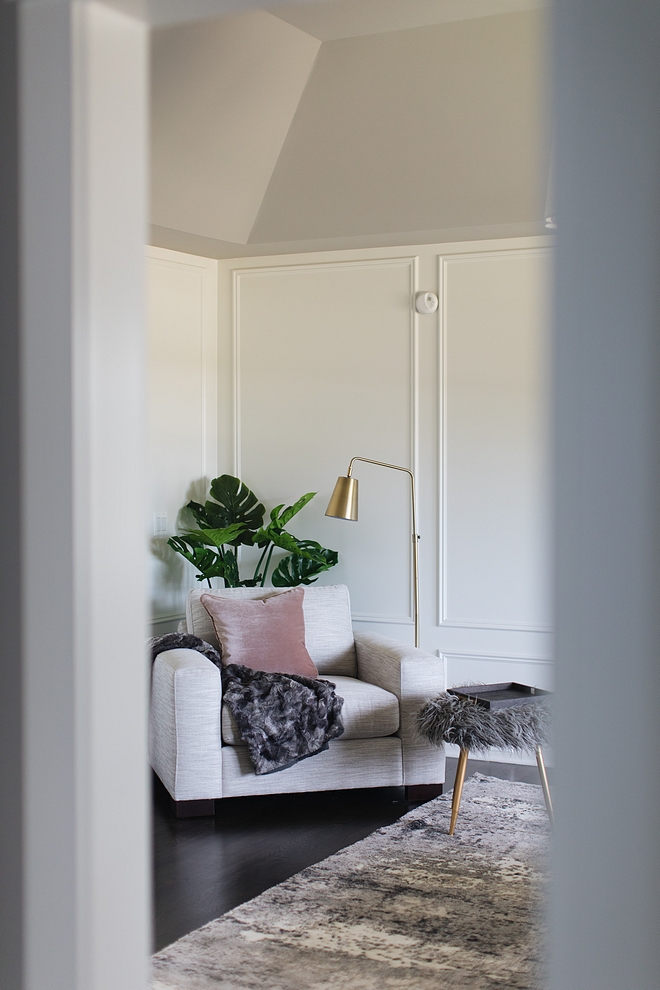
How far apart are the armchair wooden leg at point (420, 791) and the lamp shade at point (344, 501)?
1.25 metres

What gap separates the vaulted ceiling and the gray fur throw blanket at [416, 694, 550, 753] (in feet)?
6.58

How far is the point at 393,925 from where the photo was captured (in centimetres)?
266

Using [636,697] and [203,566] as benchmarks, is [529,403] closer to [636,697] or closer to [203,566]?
[203,566]

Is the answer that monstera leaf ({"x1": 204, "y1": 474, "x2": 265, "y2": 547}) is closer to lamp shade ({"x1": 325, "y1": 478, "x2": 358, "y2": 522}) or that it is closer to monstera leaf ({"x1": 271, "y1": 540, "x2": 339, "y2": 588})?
monstera leaf ({"x1": 271, "y1": 540, "x2": 339, "y2": 588})

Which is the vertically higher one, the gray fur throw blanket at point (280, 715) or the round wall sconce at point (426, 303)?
the round wall sconce at point (426, 303)

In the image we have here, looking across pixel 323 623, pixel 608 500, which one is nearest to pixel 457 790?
pixel 323 623

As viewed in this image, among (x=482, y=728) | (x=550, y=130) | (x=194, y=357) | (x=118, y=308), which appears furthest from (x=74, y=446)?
(x=194, y=357)

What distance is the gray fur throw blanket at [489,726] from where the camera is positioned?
3.25 metres

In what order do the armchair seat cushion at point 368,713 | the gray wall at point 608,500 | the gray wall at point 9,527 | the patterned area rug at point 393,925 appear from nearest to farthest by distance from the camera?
the gray wall at point 608,500
the gray wall at point 9,527
the patterned area rug at point 393,925
the armchair seat cushion at point 368,713

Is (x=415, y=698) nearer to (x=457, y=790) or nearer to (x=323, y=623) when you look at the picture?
(x=457, y=790)

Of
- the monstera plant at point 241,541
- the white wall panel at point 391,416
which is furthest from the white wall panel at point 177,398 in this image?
the monstera plant at point 241,541

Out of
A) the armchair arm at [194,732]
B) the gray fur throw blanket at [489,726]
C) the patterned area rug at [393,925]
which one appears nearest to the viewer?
the patterned area rug at [393,925]

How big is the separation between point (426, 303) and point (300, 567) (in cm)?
156

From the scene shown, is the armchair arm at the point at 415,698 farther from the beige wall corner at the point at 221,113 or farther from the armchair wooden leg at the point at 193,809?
the beige wall corner at the point at 221,113
